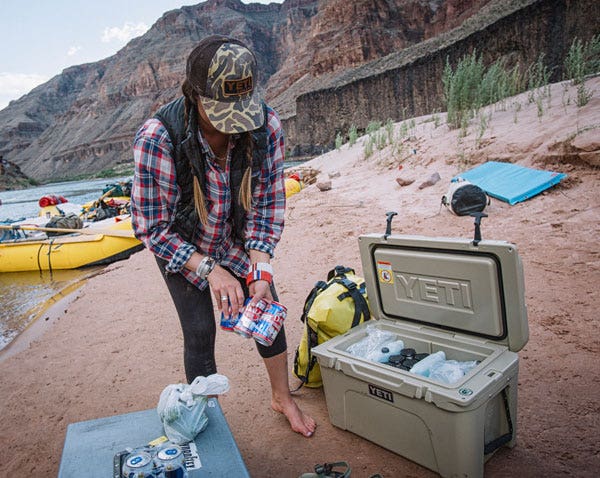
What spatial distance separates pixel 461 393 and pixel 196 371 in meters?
1.09

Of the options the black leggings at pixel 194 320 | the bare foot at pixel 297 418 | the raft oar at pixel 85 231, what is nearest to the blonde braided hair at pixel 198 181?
the black leggings at pixel 194 320

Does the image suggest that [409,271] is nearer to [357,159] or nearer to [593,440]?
[593,440]

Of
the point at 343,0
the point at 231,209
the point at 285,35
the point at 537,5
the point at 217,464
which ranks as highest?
the point at 285,35

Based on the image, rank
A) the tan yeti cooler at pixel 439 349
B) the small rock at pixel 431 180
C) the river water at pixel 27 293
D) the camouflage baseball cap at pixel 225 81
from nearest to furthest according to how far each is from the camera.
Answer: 1. the camouflage baseball cap at pixel 225 81
2. the tan yeti cooler at pixel 439 349
3. the river water at pixel 27 293
4. the small rock at pixel 431 180

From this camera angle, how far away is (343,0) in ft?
233

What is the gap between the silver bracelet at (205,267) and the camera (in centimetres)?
168

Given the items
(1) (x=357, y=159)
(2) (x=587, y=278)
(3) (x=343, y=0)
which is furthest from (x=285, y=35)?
(2) (x=587, y=278)

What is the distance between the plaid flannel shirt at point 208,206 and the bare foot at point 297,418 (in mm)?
741

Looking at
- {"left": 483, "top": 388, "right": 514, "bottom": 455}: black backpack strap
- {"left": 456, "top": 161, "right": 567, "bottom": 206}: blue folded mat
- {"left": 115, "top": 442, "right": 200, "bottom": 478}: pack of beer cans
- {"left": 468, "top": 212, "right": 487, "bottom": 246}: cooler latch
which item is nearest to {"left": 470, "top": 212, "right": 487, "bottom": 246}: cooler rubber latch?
{"left": 468, "top": 212, "right": 487, "bottom": 246}: cooler latch

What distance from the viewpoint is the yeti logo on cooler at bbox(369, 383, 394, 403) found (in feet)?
5.74

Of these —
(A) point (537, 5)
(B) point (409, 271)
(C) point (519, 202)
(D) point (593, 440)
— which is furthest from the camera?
(A) point (537, 5)

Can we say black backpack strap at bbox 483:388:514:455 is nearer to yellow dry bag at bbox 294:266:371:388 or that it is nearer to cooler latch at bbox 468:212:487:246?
cooler latch at bbox 468:212:487:246

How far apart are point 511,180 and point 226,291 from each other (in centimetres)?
482

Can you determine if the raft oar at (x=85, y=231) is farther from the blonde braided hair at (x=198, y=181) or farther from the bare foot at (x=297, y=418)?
the blonde braided hair at (x=198, y=181)
